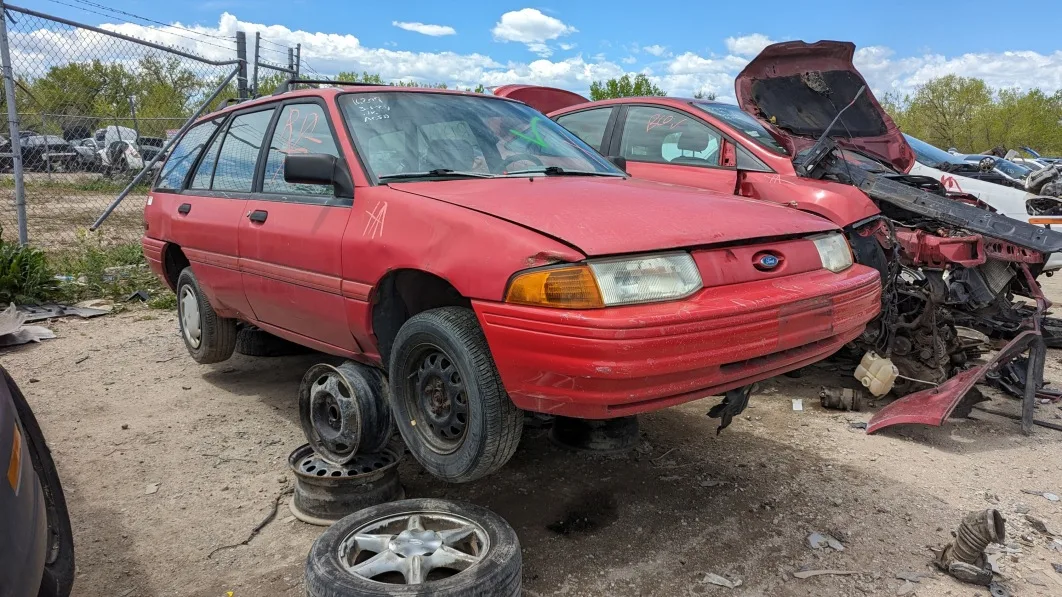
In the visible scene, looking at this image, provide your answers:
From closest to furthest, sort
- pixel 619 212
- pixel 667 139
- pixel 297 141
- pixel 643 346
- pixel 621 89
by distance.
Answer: pixel 643 346
pixel 619 212
pixel 297 141
pixel 667 139
pixel 621 89

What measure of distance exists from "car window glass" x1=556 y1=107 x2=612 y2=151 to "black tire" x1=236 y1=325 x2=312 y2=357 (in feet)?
8.84

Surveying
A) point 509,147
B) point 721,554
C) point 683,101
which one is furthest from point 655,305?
point 683,101

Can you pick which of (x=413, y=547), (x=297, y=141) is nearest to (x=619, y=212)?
(x=413, y=547)

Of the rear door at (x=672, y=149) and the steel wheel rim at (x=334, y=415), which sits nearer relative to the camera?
the steel wheel rim at (x=334, y=415)

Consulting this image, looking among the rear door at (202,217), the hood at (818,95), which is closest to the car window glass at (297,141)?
the rear door at (202,217)

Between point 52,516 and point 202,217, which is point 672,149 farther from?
point 52,516

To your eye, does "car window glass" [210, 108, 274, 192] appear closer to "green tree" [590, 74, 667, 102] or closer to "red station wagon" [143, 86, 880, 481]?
"red station wagon" [143, 86, 880, 481]

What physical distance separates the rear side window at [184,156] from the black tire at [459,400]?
8.34 feet

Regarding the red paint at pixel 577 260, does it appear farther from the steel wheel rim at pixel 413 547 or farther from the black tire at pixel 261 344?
the black tire at pixel 261 344

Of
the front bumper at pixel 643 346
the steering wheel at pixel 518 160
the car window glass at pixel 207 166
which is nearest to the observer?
the front bumper at pixel 643 346

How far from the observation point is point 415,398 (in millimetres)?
2738

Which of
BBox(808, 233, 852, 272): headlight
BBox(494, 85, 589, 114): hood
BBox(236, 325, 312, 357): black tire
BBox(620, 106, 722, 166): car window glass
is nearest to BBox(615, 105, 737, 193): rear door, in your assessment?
BBox(620, 106, 722, 166): car window glass

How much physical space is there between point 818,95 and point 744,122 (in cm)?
91

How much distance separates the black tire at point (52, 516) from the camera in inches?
77.5
